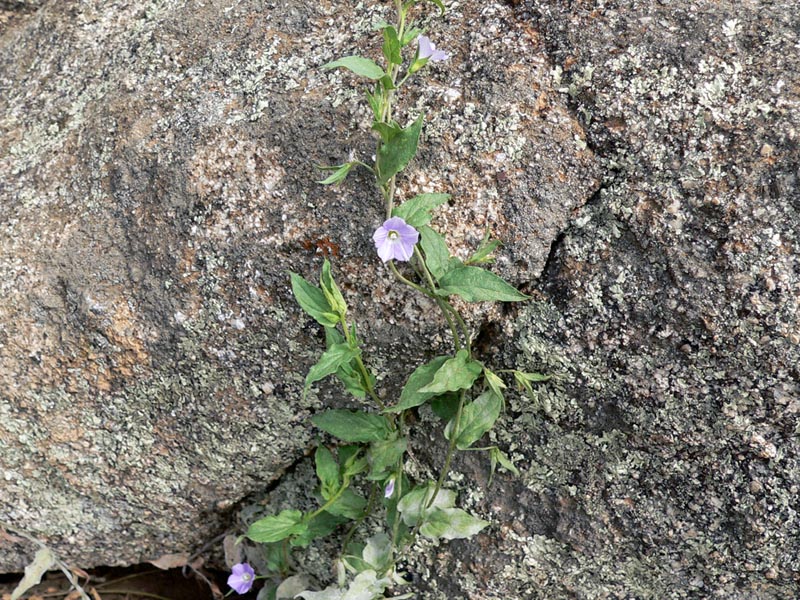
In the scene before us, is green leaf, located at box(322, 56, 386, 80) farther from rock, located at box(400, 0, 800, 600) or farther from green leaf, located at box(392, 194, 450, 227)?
rock, located at box(400, 0, 800, 600)

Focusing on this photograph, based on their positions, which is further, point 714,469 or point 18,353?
point 18,353

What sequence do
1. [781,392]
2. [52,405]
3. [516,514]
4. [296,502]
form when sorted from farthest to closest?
1. [296,502]
2. [52,405]
3. [516,514]
4. [781,392]

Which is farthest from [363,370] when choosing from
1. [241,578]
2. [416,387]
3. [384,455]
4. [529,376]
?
[241,578]

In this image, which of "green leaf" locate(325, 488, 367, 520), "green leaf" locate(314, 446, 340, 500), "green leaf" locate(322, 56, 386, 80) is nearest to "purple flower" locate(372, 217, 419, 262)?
"green leaf" locate(322, 56, 386, 80)

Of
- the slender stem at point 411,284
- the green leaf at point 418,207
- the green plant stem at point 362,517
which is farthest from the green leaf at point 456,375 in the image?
the green plant stem at point 362,517

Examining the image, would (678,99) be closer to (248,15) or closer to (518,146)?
(518,146)

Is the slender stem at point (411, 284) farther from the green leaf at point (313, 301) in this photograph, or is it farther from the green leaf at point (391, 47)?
the green leaf at point (391, 47)

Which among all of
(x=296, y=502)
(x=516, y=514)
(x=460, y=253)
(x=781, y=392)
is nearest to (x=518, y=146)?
(x=460, y=253)
